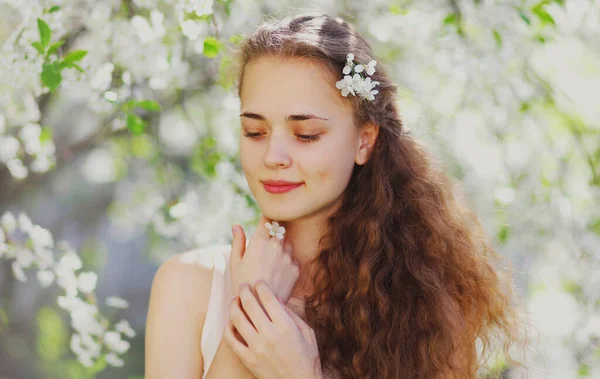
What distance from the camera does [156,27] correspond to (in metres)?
2.56

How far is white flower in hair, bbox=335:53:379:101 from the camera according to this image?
5.82ft

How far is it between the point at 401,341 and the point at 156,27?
1372 mm

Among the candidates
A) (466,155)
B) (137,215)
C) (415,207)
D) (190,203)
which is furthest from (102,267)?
(415,207)

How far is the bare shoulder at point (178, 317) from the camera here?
5.71 feet

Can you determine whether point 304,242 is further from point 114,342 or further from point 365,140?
point 114,342

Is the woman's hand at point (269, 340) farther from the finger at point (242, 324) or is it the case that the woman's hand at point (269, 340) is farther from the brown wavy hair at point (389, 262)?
the brown wavy hair at point (389, 262)

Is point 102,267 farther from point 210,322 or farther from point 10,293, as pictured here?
point 210,322

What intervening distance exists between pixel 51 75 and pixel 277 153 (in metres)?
0.71

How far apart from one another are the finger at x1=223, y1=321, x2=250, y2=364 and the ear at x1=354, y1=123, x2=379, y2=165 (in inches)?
21.2

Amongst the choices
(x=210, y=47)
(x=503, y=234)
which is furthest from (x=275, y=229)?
(x=503, y=234)

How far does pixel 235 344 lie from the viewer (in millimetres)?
1651

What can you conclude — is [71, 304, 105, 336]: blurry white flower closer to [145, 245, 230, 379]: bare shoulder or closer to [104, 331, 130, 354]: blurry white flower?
[104, 331, 130, 354]: blurry white flower

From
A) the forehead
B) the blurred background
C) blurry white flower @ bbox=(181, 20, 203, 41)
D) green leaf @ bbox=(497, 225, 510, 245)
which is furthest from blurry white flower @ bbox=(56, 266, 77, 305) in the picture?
green leaf @ bbox=(497, 225, 510, 245)

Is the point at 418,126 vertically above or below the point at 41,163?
above
